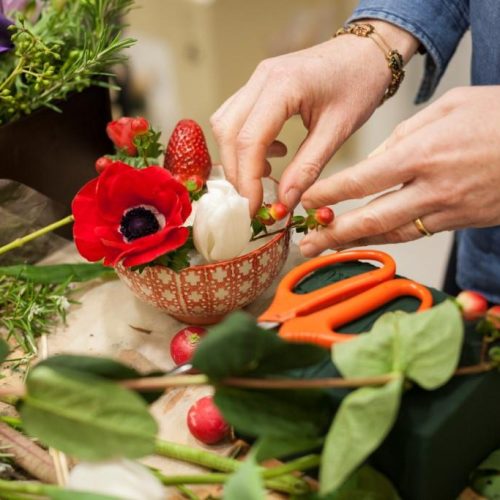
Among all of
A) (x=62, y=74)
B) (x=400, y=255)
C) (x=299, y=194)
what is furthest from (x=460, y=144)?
(x=400, y=255)

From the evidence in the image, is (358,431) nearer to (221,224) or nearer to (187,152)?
(221,224)

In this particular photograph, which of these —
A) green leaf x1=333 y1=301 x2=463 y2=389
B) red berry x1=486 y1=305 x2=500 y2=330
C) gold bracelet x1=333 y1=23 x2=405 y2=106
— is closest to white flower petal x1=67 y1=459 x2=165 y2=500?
green leaf x1=333 y1=301 x2=463 y2=389

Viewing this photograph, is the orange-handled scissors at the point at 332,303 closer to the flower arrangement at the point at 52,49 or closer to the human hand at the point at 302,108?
the human hand at the point at 302,108

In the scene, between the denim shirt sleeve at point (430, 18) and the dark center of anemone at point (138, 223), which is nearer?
the dark center of anemone at point (138, 223)

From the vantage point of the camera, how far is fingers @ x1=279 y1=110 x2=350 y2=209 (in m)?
0.69

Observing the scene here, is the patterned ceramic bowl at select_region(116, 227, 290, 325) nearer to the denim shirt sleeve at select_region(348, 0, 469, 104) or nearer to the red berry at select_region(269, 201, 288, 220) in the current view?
the red berry at select_region(269, 201, 288, 220)

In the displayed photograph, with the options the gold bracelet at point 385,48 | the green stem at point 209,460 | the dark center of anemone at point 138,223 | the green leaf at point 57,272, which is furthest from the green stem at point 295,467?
the gold bracelet at point 385,48

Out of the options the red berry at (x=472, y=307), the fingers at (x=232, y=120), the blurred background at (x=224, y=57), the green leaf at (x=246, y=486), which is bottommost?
the blurred background at (x=224, y=57)

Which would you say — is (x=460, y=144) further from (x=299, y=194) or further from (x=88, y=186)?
(x=88, y=186)

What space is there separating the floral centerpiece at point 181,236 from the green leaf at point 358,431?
24cm

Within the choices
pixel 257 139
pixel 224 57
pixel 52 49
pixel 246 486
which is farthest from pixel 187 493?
pixel 224 57

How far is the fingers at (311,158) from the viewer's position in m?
0.69

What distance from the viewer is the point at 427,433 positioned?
444 millimetres

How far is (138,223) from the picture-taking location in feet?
2.00
